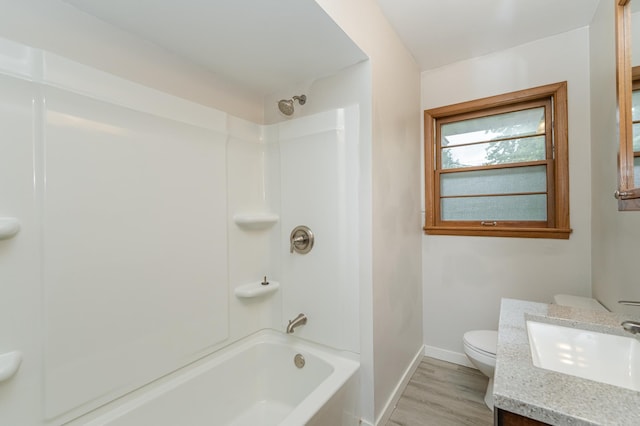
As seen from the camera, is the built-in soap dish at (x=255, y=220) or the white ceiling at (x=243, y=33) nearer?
the white ceiling at (x=243, y=33)

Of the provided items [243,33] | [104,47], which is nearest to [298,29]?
[243,33]

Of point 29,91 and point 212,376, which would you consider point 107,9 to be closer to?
point 29,91

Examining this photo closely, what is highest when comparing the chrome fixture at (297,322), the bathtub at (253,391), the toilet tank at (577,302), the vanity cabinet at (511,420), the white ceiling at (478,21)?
the white ceiling at (478,21)

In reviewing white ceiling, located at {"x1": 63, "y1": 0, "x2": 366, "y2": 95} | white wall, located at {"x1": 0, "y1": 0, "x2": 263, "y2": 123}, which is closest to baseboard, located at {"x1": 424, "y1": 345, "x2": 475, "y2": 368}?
white ceiling, located at {"x1": 63, "y1": 0, "x2": 366, "y2": 95}

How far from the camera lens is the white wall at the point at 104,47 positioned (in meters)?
1.10

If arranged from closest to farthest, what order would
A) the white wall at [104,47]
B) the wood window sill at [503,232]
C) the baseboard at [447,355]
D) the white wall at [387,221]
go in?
the white wall at [104,47]
the white wall at [387,221]
the wood window sill at [503,232]
the baseboard at [447,355]

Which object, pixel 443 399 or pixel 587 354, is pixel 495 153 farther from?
pixel 443 399

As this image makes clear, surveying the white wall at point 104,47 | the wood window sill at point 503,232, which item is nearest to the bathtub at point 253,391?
the wood window sill at point 503,232

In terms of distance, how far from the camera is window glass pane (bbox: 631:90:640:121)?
43.5 inches

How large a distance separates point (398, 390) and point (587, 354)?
46.0 inches

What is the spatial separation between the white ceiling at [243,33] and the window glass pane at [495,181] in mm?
1406

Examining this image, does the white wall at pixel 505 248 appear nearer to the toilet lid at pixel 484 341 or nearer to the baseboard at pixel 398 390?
the baseboard at pixel 398 390

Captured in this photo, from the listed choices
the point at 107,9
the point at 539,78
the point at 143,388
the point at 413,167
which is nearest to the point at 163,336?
the point at 143,388

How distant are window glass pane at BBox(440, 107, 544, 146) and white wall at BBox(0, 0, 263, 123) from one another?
1.92 metres
